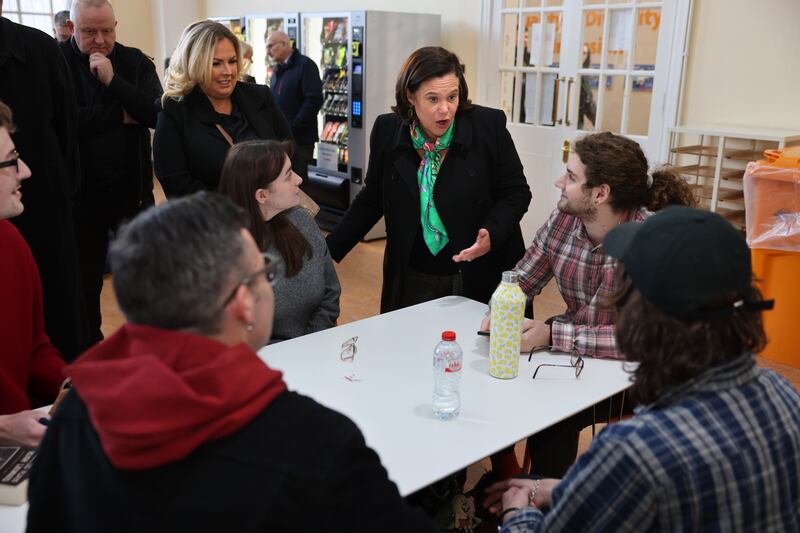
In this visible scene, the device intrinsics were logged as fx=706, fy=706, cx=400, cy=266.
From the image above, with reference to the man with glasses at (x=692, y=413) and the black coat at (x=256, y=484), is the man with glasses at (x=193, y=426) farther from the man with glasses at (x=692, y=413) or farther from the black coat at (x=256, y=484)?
the man with glasses at (x=692, y=413)

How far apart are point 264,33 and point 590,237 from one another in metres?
5.81

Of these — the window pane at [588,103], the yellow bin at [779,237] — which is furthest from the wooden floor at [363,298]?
the window pane at [588,103]

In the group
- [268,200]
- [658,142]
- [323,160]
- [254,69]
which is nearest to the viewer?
[268,200]

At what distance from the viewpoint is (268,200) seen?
86.4 inches

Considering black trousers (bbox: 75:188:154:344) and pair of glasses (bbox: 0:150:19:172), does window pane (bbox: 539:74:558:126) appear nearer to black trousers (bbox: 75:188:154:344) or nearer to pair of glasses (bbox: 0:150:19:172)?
black trousers (bbox: 75:188:154:344)

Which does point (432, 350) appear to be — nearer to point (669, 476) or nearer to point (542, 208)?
point (669, 476)

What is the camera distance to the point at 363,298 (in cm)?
468

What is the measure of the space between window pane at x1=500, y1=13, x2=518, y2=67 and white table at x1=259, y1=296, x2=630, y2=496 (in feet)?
12.2

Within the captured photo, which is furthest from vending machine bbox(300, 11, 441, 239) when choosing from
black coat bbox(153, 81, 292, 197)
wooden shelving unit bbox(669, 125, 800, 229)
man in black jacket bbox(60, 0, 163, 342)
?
black coat bbox(153, 81, 292, 197)

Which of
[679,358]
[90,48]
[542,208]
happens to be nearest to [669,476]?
[679,358]

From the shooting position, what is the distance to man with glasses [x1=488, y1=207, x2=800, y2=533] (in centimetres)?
104

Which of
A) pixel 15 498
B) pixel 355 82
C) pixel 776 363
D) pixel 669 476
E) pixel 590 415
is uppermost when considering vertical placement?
pixel 355 82

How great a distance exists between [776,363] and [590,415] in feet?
7.24

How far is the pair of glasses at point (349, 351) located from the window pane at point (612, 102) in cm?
355
